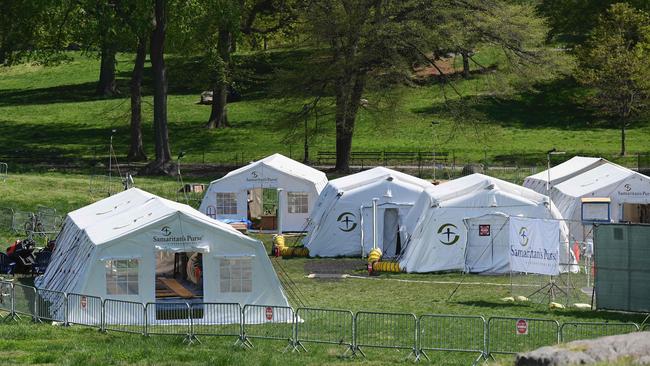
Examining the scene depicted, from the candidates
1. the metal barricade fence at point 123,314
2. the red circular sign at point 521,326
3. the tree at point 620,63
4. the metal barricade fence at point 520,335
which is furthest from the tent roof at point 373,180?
the tree at point 620,63

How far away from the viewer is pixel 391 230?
41844 millimetres

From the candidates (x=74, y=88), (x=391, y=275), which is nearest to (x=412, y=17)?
(x=391, y=275)

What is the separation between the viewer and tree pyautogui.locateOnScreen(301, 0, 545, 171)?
6056 centimetres

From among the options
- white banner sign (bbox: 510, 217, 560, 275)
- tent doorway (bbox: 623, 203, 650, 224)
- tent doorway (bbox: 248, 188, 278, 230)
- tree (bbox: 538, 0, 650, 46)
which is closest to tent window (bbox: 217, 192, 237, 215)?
tent doorway (bbox: 248, 188, 278, 230)

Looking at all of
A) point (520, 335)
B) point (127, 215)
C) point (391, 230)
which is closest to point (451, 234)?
point (391, 230)

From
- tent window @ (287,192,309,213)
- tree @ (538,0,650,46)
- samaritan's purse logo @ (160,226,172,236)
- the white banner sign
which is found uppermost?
tree @ (538,0,650,46)

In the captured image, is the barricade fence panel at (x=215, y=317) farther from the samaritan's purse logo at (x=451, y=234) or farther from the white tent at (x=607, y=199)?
the white tent at (x=607, y=199)

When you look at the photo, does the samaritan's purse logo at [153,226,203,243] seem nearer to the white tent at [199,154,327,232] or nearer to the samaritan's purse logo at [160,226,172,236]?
the samaritan's purse logo at [160,226,172,236]

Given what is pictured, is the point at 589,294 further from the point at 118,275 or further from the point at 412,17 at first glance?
the point at 412,17

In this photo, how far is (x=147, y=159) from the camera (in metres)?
67.6

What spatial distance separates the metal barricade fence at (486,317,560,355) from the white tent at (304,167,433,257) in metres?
15.4

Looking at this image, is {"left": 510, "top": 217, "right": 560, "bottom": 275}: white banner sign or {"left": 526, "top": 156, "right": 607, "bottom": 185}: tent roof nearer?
{"left": 510, "top": 217, "right": 560, "bottom": 275}: white banner sign

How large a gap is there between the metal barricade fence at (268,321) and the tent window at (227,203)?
2211cm

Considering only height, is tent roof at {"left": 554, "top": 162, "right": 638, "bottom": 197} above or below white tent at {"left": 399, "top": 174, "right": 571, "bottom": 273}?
above
